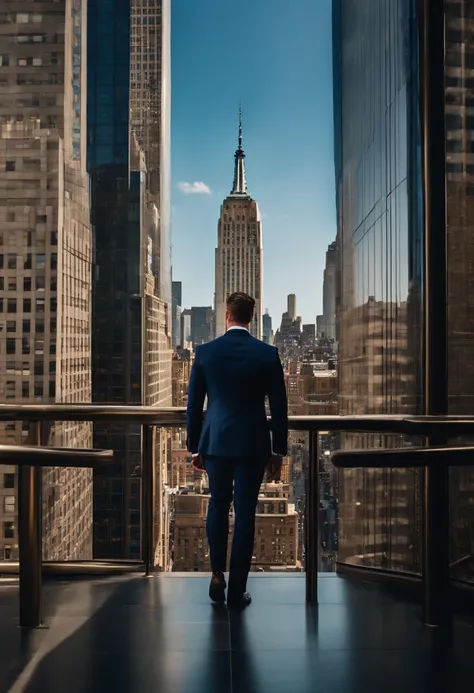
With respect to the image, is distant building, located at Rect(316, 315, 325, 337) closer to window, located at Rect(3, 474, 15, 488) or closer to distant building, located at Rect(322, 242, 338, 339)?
distant building, located at Rect(322, 242, 338, 339)

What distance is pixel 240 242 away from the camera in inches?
150

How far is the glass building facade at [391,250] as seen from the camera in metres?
3.27

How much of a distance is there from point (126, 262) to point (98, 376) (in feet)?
2.49

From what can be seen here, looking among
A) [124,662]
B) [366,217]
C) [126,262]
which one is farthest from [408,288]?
[124,662]

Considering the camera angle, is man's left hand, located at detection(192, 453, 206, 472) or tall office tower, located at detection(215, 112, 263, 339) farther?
tall office tower, located at detection(215, 112, 263, 339)

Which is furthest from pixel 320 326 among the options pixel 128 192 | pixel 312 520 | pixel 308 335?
pixel 128 192

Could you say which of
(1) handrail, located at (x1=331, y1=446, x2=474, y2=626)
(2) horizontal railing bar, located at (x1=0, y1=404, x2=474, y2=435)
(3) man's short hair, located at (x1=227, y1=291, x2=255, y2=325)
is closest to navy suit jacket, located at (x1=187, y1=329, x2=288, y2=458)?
(3) man's short hair, located at (x1=227, y1=291, x2=255, y2=325)

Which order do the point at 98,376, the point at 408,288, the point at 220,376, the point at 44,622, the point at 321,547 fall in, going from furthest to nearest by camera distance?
the point at 98,376 → the point at 408,288 → the point at 321,547 → the point at 220,376 → the point at 44,622

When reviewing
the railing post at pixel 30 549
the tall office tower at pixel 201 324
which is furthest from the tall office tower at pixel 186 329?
the railing post at pixel 30 549

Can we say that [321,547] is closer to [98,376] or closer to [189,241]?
[98,376]

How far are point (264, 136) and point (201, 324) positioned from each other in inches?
53.0

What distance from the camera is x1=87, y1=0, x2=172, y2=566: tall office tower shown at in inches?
150

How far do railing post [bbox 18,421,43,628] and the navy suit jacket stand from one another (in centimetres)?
75

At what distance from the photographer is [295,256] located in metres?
3.79
